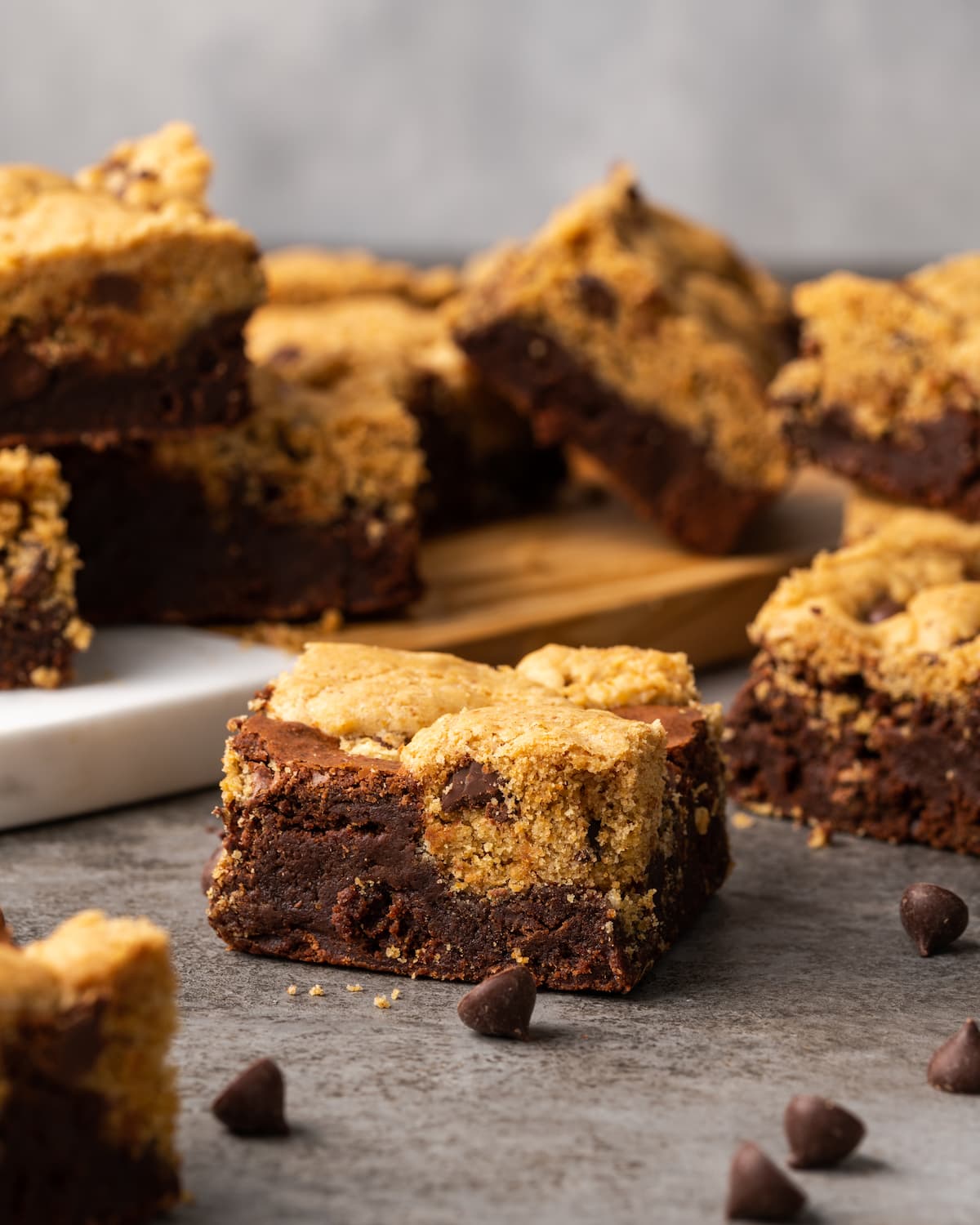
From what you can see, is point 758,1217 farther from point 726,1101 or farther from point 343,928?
point 343,928

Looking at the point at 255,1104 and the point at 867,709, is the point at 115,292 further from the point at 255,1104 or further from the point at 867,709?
the point at 255,1104

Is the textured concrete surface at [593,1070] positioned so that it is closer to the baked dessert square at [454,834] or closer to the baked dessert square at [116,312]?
the baked dessert square at [454,834]

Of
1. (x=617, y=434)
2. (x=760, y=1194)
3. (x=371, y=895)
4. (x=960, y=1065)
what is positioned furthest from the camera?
(x=617, y=434)

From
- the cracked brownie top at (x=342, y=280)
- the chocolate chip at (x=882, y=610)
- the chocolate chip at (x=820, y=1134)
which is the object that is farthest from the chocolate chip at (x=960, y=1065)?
the cracked brownie top at (x=342, y=280)

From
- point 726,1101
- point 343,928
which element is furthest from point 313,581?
point 726,1101

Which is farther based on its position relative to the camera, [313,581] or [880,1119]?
[313,581]

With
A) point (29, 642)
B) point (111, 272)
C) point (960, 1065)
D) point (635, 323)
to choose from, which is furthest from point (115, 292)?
point (960, 1065)

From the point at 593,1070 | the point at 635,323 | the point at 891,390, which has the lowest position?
the point at 593,1070
